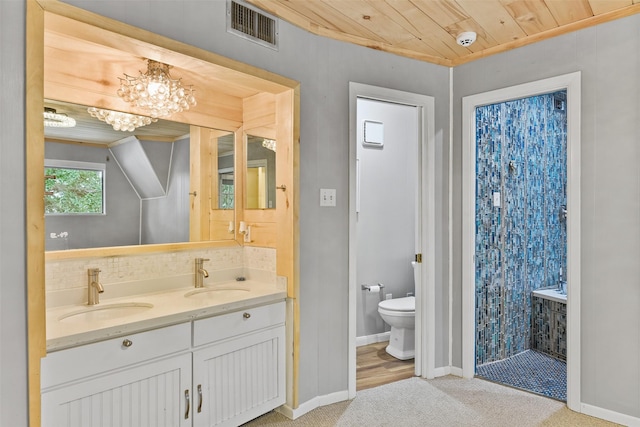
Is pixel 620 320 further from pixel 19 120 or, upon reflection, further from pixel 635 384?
pixel 19 120

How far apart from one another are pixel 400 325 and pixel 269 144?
1.89 metres

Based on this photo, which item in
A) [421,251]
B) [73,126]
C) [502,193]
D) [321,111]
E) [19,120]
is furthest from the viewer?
[502,193]

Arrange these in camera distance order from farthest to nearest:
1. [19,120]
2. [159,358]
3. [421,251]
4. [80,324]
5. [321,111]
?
[421,251] → [321,111] → [159,358] → [80,324] → [19,120]

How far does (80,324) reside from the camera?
175 cm

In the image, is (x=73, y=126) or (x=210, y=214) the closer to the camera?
(x=73, y=126)

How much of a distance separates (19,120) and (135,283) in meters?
1.15

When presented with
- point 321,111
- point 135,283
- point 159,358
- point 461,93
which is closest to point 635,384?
point 461,93

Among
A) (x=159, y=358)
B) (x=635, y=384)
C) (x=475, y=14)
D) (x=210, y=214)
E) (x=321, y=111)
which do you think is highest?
(x=475, y=14)

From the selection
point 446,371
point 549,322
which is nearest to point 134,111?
point 446,371

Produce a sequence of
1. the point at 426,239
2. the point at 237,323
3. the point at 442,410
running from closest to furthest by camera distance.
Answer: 1. the point at 237,323
2. the point at 442,410
3. the point at 426,239

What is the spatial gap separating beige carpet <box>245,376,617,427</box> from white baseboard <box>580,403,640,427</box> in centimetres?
4

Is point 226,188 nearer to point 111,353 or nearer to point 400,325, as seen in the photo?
point 111,353

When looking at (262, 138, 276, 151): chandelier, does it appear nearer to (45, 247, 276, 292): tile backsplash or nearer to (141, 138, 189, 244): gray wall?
(141, 138, 189, 244): gray wall

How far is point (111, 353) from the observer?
173 cm
